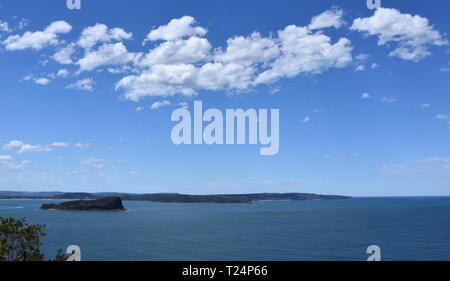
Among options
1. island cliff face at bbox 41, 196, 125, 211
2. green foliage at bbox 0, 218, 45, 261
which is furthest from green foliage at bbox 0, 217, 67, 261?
island cliff face at bbox 41, 196, 125, 211

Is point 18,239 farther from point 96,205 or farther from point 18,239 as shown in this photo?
point 96,205

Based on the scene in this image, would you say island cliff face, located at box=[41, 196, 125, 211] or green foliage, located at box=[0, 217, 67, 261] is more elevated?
green foliage, located at box=[0, 217, 67, 261]

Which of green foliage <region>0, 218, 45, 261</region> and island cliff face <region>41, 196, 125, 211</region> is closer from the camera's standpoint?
green foliage <region>0, 218, 45, 261</region>

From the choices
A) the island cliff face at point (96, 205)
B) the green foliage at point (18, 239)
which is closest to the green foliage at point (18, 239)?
the green foliage at point (18, 239)

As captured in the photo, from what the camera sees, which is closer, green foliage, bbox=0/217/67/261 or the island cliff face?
green foliage, bbox=0/217/67/261

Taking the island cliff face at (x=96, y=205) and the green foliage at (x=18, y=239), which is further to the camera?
the island cliff face at (x=96, y=205)

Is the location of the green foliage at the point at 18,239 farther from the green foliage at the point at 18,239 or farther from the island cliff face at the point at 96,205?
the island cliff face at the point at 96,205

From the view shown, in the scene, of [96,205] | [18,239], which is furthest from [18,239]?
[96,205]

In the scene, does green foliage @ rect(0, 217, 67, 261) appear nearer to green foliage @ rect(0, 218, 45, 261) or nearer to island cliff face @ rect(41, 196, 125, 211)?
green foliage @ rect(0, 218, 45, 261)

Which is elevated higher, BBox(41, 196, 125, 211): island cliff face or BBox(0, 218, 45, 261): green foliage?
BBox(0, 218, 45, 261): green foliage

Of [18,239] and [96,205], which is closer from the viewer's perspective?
[18,239]
